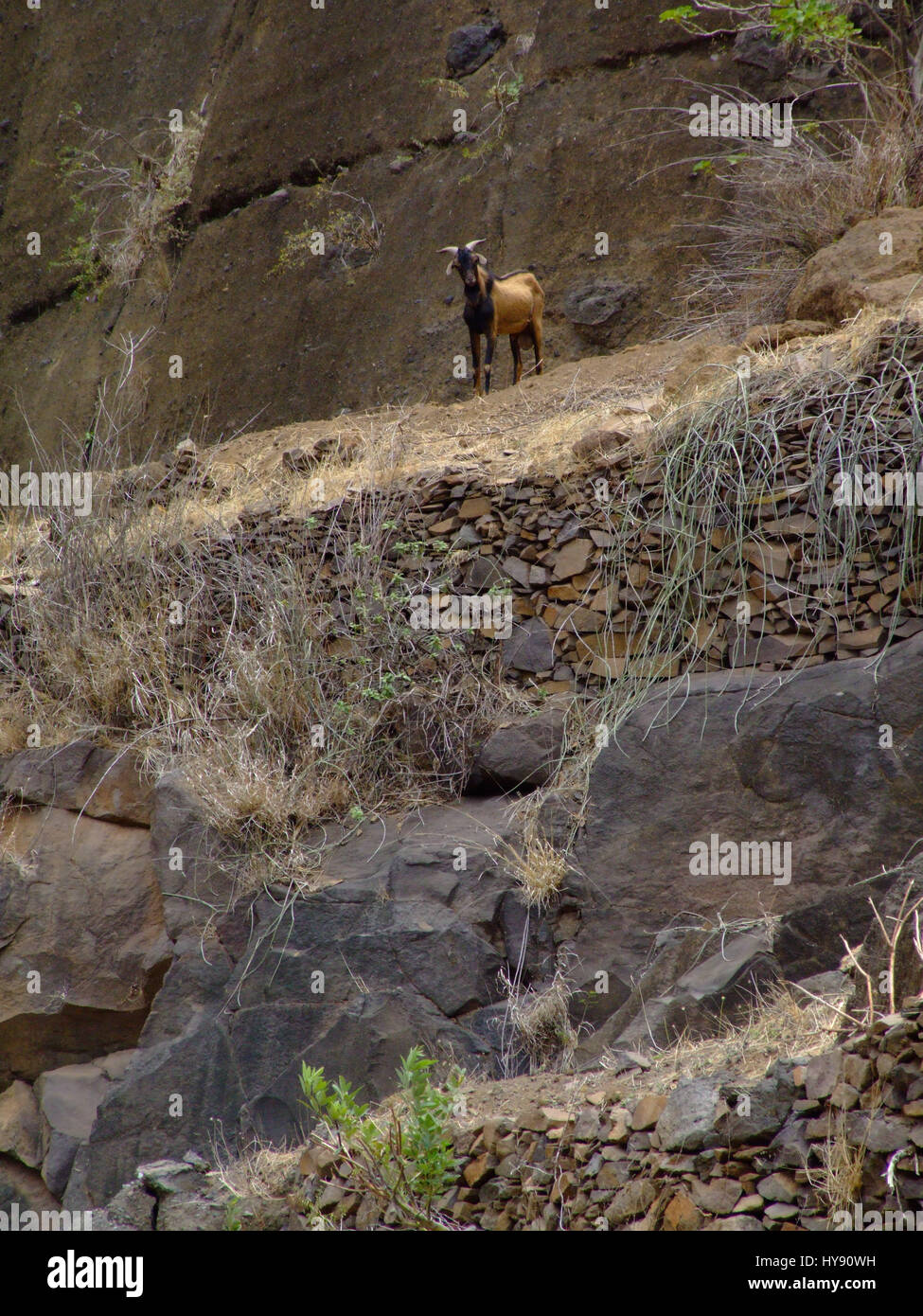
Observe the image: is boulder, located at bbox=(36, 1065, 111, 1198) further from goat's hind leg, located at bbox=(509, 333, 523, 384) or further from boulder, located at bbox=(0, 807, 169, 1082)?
goat's hind leg, located at bbox=(509, 333, 523, 384)

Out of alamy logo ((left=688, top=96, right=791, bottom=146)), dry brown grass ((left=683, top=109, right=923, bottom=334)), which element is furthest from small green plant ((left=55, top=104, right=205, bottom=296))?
dry brown grass ((left=683, top=109, right=923, bottom=334))

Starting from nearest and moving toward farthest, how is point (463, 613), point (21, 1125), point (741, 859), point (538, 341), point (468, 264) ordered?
1. point (741, 859)
2. point (21, 1125)
3. point (463, 613)
4. point (468, 264)
5. point (538, 341)

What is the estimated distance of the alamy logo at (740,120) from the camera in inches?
333

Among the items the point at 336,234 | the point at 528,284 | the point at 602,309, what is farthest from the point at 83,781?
the point at 336,234

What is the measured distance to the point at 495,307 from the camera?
27.8 feet

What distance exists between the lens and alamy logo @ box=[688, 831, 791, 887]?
4.48 meters

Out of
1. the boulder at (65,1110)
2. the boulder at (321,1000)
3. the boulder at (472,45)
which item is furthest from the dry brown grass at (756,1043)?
the boulder at (472,45)

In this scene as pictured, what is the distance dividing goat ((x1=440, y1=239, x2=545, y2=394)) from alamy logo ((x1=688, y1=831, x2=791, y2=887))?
4763 millimetres

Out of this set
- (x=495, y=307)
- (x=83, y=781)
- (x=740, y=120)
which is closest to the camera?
(x=83, y=781)

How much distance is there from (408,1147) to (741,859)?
189 cm

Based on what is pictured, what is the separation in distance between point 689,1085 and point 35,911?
4.05 metres

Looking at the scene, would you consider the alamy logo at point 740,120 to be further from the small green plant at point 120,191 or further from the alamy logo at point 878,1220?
the alamy logo at point 878,1220

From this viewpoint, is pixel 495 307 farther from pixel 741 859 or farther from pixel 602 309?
pixel 741 859

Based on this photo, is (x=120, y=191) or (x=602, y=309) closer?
(x=602, y=309)
